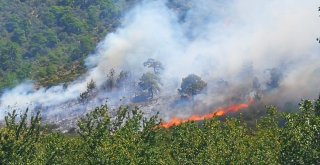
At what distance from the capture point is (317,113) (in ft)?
155

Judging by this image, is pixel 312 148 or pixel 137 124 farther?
pixel 137 124

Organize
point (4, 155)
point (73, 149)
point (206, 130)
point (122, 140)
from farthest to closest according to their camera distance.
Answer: point (206, 130)
point (73, 149)
point (122, 140)
point (4, 155)

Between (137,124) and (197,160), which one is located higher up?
(137,124)

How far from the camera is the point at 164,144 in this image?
88.9 metres

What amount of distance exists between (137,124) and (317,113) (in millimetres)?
37071

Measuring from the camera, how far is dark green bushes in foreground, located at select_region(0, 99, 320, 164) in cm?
4737

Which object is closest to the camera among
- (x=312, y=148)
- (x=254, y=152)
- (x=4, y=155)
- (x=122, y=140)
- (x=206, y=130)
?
(x=312, y=148)

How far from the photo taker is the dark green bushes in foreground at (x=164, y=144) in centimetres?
4737

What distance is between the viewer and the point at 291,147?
47.6 meters

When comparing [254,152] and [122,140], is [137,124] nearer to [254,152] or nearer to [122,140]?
[122,140]

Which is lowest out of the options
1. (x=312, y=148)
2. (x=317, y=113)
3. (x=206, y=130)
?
(x=312, y=148)

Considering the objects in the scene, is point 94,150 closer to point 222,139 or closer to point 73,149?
point 73,149

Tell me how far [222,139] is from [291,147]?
109ft

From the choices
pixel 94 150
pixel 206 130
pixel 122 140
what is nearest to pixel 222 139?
pixel 206 130
